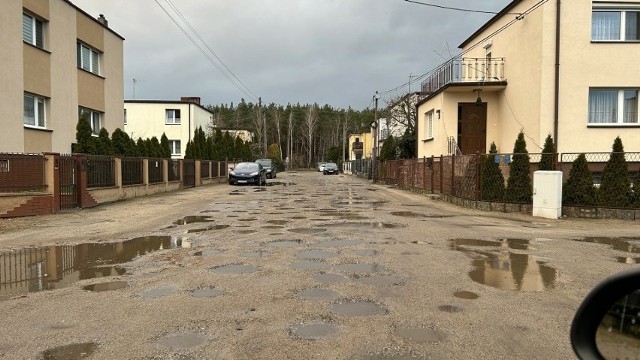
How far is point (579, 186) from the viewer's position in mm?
14492

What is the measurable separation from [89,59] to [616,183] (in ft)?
75.0

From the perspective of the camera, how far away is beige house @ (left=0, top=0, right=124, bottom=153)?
17.4m

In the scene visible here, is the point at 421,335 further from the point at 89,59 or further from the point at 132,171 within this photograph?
the point at 89,59

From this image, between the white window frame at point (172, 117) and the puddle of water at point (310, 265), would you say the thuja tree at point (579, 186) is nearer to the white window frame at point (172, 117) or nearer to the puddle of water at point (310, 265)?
the puddle of water at point (310, 265)

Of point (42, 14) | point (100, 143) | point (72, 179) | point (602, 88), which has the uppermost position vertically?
point (42, 14)

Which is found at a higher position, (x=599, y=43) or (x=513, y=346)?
(x=599, y=43)

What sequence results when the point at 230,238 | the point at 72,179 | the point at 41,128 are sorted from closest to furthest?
the point at 230,238, the point at 72,179, the point at 41,128

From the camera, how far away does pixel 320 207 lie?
1723 cm

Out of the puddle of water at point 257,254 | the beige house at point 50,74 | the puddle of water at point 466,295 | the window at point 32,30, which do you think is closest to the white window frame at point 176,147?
the beige house at point 50,74

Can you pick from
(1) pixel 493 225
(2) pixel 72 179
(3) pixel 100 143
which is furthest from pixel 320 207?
(3) pixel 100 143

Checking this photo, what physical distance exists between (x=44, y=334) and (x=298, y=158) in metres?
102

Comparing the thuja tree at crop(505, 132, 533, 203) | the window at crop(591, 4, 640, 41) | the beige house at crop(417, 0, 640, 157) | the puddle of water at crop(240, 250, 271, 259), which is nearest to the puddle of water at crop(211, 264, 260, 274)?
the puddle of water at crop(240, 250, 271, 259)

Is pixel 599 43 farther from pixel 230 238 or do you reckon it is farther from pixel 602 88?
pixel 230 238

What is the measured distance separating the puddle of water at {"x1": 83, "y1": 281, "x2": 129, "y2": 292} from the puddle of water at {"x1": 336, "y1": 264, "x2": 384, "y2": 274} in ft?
9.72
